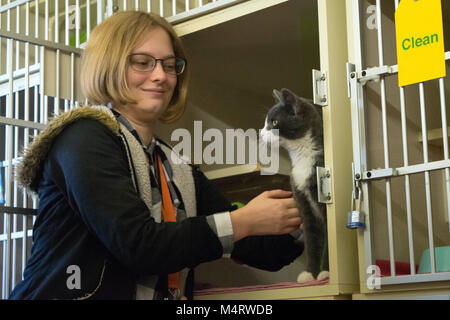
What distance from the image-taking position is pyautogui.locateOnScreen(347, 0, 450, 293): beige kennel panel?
47.1 inches

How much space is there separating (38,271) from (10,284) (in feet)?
1.44

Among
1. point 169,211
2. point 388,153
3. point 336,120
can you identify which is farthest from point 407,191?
point 169,211

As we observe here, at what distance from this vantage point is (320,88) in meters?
1.29

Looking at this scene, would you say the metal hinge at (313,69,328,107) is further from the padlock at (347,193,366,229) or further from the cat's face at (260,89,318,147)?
the padlock at (347,193,366,229)

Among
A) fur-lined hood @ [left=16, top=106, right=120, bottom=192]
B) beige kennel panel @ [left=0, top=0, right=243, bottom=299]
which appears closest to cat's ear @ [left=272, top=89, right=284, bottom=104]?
beige kennel panel @ [left=0, top=0, right=243, bottom=299]

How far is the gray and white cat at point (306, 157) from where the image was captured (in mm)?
1297

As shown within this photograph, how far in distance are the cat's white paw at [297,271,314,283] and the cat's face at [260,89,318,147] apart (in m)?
0.28

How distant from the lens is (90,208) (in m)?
1.10

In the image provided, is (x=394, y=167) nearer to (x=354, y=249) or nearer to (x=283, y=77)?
(x=354, y=249)

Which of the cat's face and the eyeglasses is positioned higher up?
the eyeglasses

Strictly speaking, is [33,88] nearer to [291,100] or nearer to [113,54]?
[113,54]

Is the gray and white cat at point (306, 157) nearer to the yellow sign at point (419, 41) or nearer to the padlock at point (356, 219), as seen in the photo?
the padlock at point (356, 219)

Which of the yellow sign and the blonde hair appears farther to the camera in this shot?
the blonde hair
